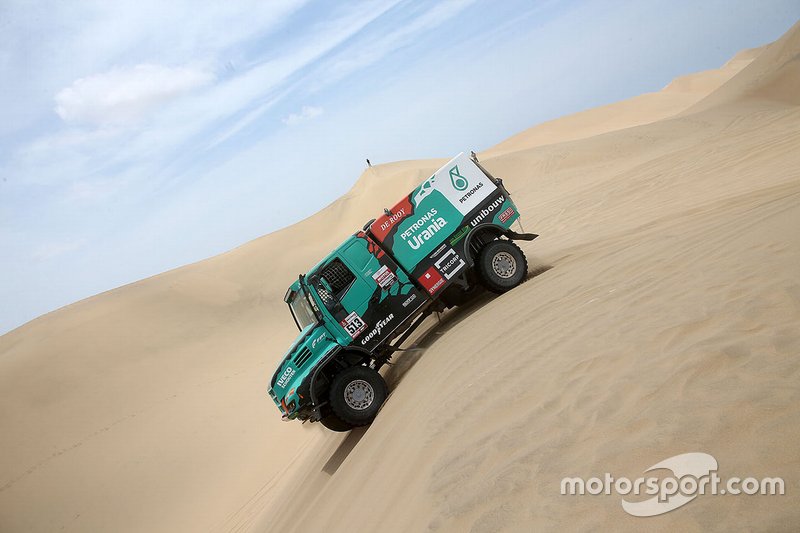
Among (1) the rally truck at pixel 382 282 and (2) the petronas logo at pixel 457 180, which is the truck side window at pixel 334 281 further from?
(2) the petronas logo at pixel 457 180

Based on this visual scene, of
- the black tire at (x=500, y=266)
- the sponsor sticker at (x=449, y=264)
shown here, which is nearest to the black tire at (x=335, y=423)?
the sponsor sticker at (x=449, y=264)

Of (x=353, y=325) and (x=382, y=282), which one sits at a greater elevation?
(x=382, y=282)

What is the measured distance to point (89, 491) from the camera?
49.1ft

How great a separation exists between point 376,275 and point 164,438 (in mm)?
10724

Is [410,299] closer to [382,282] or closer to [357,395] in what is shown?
[382,282]

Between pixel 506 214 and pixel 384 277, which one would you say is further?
pixel 506 214

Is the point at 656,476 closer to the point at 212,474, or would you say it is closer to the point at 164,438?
the point at 212,474

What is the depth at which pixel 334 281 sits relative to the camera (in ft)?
30.7

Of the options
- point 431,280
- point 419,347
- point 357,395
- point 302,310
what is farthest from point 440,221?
point 357,395

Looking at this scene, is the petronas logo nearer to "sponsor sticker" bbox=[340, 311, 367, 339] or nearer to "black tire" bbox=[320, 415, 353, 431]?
"sponsor sticker" bbox=[340, 311, 367, 339]

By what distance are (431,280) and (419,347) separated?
1.25 metres

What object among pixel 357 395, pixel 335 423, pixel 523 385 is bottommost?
pixel 523 385

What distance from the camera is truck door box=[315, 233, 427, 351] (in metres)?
9.24

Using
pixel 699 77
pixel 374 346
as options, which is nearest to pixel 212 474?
pixel 374 346
